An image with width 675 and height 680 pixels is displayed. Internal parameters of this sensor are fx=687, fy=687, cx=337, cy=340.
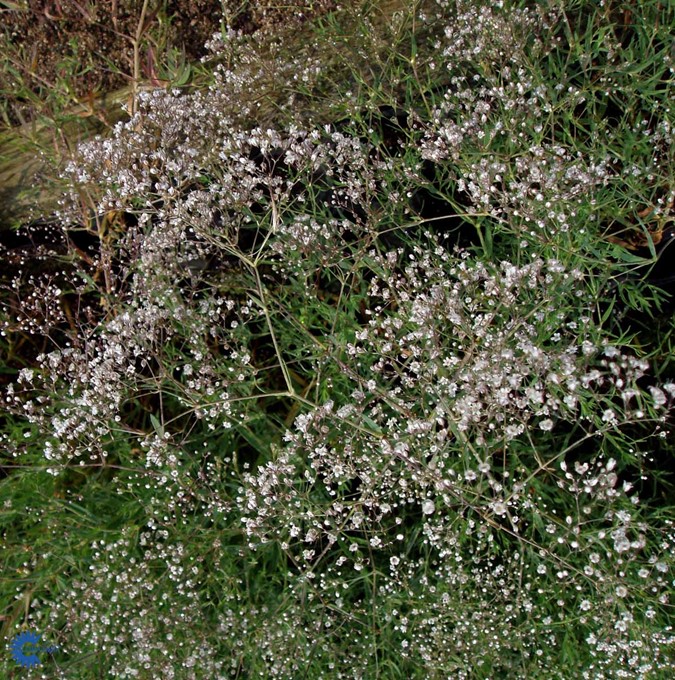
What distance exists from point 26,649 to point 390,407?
1788 millimetres

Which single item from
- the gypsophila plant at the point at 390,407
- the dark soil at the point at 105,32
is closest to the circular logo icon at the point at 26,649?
the gypsophila plant at the point at 390,407

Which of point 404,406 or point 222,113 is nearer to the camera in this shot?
point 404,406

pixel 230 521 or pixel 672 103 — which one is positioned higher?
pixel 672 103

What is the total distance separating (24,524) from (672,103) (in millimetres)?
3278

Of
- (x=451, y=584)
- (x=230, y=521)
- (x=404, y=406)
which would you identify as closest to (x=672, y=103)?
(x=404, y=406)

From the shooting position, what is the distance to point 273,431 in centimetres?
326

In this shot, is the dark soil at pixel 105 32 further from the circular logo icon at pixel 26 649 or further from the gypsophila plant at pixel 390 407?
the circular logo icon at pixel 26 649

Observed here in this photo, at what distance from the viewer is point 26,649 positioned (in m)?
2.81

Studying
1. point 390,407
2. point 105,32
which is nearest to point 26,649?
point 390,407

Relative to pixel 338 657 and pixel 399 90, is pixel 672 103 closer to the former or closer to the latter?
pixel 399 90

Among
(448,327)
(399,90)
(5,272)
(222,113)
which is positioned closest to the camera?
(448,327)

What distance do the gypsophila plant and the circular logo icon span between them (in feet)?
0.25

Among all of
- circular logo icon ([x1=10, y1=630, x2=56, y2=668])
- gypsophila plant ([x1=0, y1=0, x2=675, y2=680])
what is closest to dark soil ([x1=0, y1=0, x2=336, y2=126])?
gypsophila plant ([x1=0, y1=0, x2=675, y2=680])

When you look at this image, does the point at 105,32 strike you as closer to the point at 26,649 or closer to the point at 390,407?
the point at 390,407
